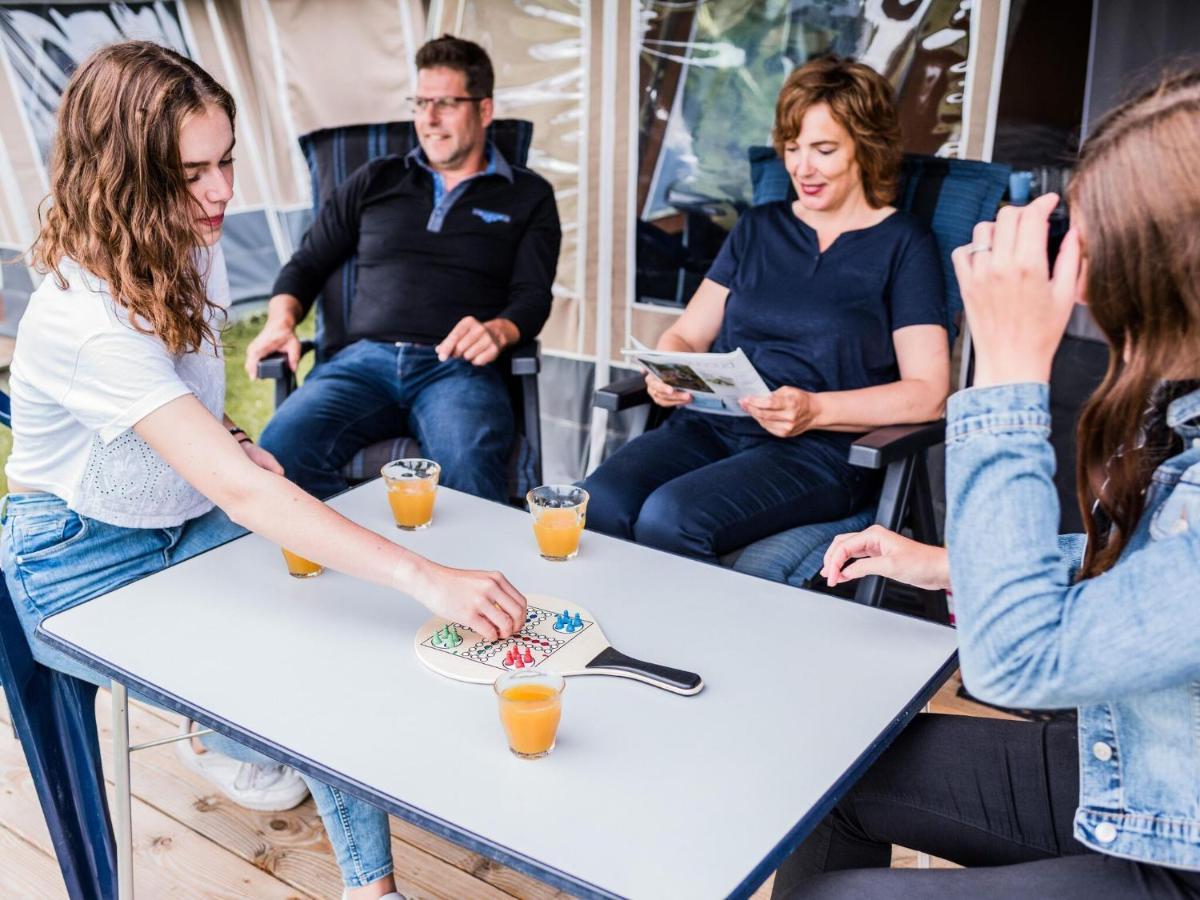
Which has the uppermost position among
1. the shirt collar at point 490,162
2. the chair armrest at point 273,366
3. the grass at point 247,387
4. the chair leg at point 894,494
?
the shirt collar at point 490,162

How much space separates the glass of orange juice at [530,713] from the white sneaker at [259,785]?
3.65ft

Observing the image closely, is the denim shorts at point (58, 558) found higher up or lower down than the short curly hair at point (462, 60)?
lower down

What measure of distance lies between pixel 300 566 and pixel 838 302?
135cm

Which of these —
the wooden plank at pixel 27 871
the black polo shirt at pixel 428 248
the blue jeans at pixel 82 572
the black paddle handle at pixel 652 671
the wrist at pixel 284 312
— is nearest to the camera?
the black paddle handle at pixel 652 671

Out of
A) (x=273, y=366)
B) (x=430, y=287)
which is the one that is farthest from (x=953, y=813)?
(x=430, y=287)

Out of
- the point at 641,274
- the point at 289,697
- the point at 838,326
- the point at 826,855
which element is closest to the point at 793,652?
the point at 826,855

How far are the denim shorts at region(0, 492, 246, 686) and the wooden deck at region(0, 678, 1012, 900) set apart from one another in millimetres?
492

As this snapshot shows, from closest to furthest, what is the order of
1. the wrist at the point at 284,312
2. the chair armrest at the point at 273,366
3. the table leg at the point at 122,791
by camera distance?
the table leg at the point at 122,791 < the chair armrest at the point at 273,366 < the wrist at the point at 284,312

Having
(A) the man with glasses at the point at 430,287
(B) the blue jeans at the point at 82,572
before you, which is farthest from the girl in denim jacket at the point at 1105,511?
(A) the man with glasses at the point at 430,287

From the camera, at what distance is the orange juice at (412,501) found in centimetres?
163

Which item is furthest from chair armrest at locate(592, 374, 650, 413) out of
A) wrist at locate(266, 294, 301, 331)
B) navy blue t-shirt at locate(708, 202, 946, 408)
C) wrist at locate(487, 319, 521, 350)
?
wrist at locate(266, 294, 301, 331)

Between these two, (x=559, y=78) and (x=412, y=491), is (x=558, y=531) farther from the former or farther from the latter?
(x=559, y=78)

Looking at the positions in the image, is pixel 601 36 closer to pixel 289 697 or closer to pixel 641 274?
pixel 641 274

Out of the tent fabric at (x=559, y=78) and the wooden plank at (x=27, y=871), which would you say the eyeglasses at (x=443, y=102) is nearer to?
the tent fabric at (x=559, y=78)
